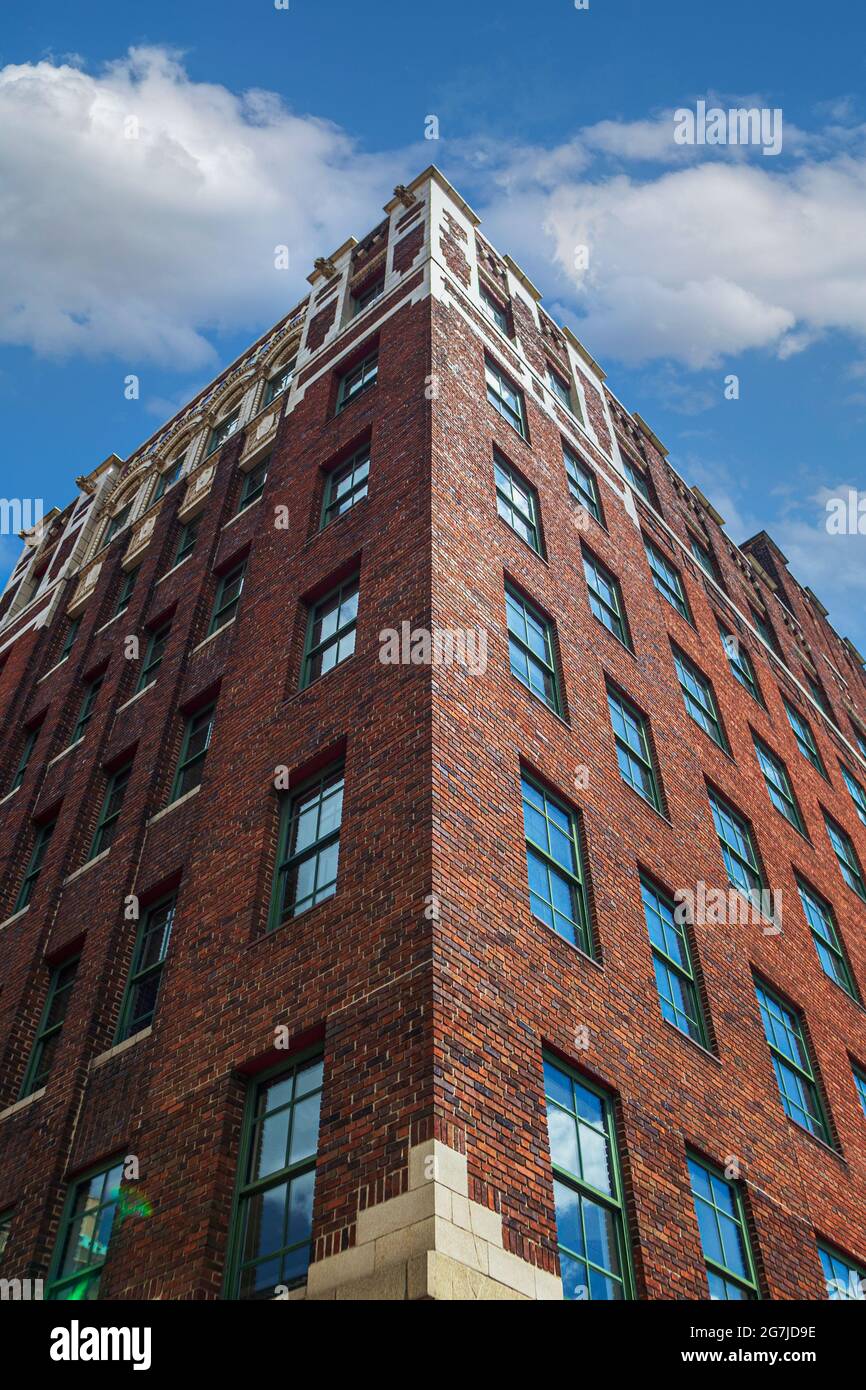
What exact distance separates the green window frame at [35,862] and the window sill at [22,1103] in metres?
4.75

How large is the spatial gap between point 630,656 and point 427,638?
7793 millimetres

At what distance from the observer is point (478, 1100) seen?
1089 cm

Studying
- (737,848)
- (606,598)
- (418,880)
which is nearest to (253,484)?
(606,598)

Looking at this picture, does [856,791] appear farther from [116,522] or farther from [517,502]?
[116,522]

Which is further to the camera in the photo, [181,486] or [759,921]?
[181,486]

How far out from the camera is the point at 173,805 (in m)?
18.1

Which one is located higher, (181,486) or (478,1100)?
(181,486)

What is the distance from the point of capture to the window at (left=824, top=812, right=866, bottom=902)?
27.9 metres

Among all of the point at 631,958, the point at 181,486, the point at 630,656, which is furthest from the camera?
the point at 181,486

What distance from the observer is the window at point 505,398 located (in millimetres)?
23484

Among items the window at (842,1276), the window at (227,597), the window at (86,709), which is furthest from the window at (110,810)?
the window at (842,1276)
